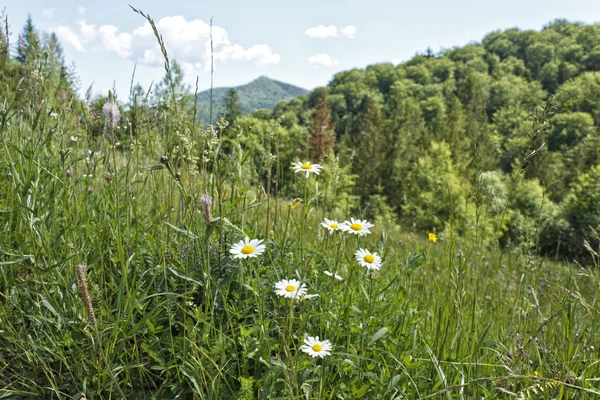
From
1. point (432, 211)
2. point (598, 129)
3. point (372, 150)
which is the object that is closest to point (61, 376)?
point (432, 211)

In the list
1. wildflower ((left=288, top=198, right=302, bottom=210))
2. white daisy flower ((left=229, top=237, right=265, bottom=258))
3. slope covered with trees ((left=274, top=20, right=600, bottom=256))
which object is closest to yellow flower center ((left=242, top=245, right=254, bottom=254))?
white daisy flower ((left=229, top=237, right=265, bottom=258))

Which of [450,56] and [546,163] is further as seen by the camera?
Result: [450,56]

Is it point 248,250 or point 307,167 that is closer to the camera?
point 248,250

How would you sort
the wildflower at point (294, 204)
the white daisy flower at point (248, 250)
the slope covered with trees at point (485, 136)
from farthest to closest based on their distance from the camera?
1. the slope covered with trees at point (485, 136)
2. the wildflower at point (294, 204)
3. the white daisy flower at point (248, 250)

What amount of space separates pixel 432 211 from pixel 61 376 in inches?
1127

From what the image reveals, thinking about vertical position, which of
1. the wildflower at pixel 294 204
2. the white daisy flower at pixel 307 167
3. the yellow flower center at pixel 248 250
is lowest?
the yellow flower center at pixel 248 250

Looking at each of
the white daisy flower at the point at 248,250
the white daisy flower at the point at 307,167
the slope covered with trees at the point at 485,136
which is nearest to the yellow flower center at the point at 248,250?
the white daisy flower at the point at 248,250

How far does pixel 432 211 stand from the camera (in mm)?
28047

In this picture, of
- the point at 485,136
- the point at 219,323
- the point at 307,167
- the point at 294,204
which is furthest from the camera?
the point at 485,136

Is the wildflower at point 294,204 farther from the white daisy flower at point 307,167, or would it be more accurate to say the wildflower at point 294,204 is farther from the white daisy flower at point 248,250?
the white daisy flower at point 248,250

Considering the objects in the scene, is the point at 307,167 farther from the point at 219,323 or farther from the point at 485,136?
the point at 485,136

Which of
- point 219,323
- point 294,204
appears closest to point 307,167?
point 294,204

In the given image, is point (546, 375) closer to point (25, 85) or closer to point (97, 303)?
point (97, 303)

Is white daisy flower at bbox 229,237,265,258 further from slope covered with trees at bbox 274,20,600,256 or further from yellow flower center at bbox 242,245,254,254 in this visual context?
slope covered with trees at bbox 274,20,600,256
